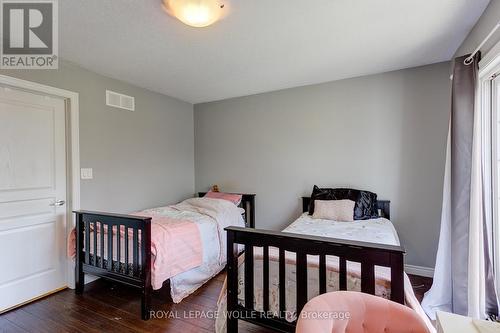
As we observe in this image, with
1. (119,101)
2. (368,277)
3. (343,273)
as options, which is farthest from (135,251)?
(119,101)

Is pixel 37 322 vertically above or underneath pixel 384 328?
underneath

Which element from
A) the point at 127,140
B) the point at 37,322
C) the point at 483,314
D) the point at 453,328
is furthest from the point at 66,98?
the point at 483,314

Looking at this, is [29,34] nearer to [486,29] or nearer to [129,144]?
[129,144]

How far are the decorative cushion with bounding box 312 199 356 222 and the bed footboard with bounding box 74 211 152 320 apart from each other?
6.03 ft

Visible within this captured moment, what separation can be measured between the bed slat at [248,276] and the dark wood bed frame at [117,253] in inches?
34.8

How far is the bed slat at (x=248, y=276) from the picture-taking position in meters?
1.72

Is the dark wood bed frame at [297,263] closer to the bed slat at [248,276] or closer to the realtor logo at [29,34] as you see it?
the bed slat at [248,276]

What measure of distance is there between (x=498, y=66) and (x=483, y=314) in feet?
5.52

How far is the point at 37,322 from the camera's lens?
6.68ft

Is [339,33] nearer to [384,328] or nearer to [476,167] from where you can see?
[476,167]

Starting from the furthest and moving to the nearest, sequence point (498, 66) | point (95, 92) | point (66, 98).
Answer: point (95, 92)
point (66, 98)
point (498, 66)

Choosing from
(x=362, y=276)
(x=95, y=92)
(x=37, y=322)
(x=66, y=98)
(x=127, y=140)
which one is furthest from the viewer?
(x=127, y=140)

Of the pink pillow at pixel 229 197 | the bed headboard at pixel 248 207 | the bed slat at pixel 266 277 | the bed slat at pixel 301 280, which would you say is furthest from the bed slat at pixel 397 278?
the bed headboard at pixel 248 207

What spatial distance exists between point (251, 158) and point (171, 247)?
1896 mm
